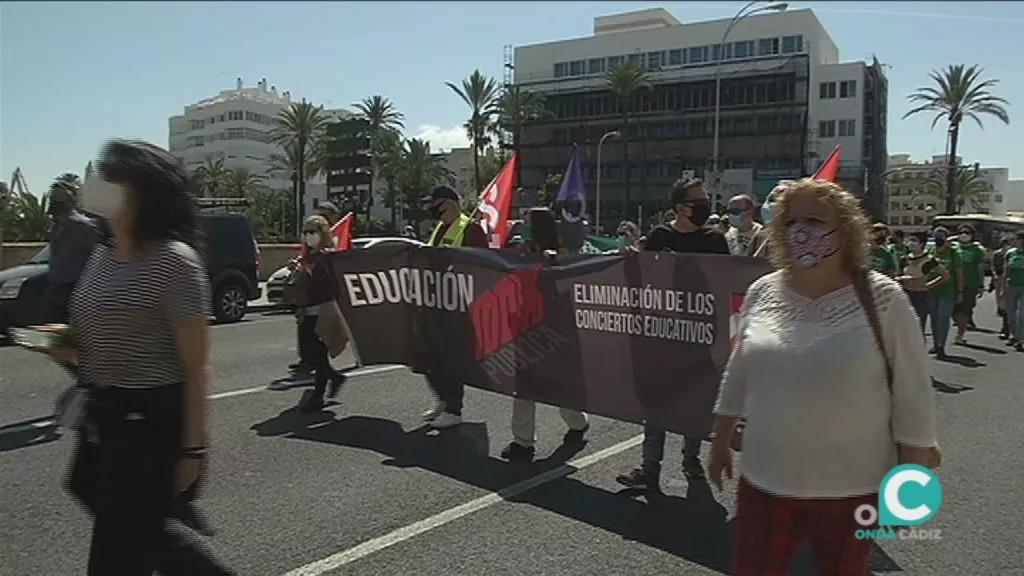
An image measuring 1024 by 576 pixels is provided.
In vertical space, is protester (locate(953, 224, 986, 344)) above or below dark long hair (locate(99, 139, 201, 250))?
below

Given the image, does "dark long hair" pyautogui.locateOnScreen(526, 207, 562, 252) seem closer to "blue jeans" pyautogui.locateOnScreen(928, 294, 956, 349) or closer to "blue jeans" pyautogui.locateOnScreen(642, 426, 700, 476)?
"blue jeans" pyautogui.locateOnScreen(642, 426, 700, 476)

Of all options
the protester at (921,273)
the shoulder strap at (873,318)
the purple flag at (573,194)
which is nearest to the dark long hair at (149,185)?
the shoulder strap at (873,318)

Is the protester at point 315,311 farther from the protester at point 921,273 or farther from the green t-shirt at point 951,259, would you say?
the green t-shirt at point 951,259

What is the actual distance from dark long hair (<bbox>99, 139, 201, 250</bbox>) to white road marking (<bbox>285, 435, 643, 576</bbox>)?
1.95m

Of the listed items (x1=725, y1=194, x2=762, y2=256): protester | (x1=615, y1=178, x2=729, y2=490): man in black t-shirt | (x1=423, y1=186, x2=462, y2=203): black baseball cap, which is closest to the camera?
(x1=615, y1=178, x2=729, y2=490): man in black t-shirt

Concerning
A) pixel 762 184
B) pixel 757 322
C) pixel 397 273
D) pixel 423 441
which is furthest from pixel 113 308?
pixel 762 184

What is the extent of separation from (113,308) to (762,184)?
7850 cm

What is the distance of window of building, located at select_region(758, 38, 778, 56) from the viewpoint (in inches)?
3191

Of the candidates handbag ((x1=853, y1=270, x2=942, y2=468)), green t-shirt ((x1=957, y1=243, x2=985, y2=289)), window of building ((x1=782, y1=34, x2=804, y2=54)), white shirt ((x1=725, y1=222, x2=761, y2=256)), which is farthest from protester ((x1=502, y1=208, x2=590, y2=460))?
window of building ((x1=782, y1=34, x2=804, y2=54))

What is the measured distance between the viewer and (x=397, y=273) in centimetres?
789

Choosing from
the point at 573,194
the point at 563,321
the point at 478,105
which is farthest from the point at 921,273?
the point at 478,105

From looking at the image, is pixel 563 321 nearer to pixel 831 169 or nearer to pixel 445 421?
pixel 445 421

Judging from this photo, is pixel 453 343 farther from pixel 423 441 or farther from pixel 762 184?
pixel 762 184

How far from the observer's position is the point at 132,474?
9.74 feet
